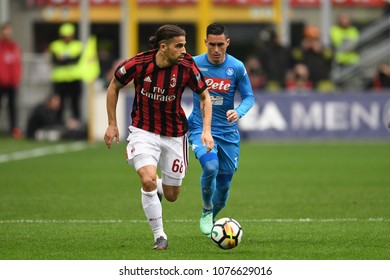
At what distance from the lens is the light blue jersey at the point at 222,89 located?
37.7 feet

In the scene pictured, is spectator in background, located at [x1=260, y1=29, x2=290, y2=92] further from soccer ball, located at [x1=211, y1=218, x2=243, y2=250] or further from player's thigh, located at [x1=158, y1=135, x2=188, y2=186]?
soccer ball, located at [x1=211, y1=218, x2=243, y2=250]

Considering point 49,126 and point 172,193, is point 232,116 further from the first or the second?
point 49,126

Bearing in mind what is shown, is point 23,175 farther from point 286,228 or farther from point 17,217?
point 286,228

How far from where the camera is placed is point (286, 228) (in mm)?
12023

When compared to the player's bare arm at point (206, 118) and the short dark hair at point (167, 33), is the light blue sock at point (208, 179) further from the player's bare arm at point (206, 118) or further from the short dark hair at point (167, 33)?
the short dark hair at point (167, 33)

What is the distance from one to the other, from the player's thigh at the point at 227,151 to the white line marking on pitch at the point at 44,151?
970 cm

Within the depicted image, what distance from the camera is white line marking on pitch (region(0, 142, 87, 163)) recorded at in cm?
2161

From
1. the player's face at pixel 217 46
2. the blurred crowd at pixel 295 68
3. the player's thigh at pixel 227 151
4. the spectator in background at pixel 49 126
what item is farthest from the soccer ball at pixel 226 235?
the spectator in background at pixel 49 126

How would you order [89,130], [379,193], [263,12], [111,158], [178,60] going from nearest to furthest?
[178,60], [379,193], [111,158], [89,130], [263,12]

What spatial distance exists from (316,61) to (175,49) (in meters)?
15.8

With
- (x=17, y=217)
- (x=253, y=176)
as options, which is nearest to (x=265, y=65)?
(x=253, y=176)

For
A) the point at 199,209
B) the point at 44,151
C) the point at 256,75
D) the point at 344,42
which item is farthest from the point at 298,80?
the point at 199,209
